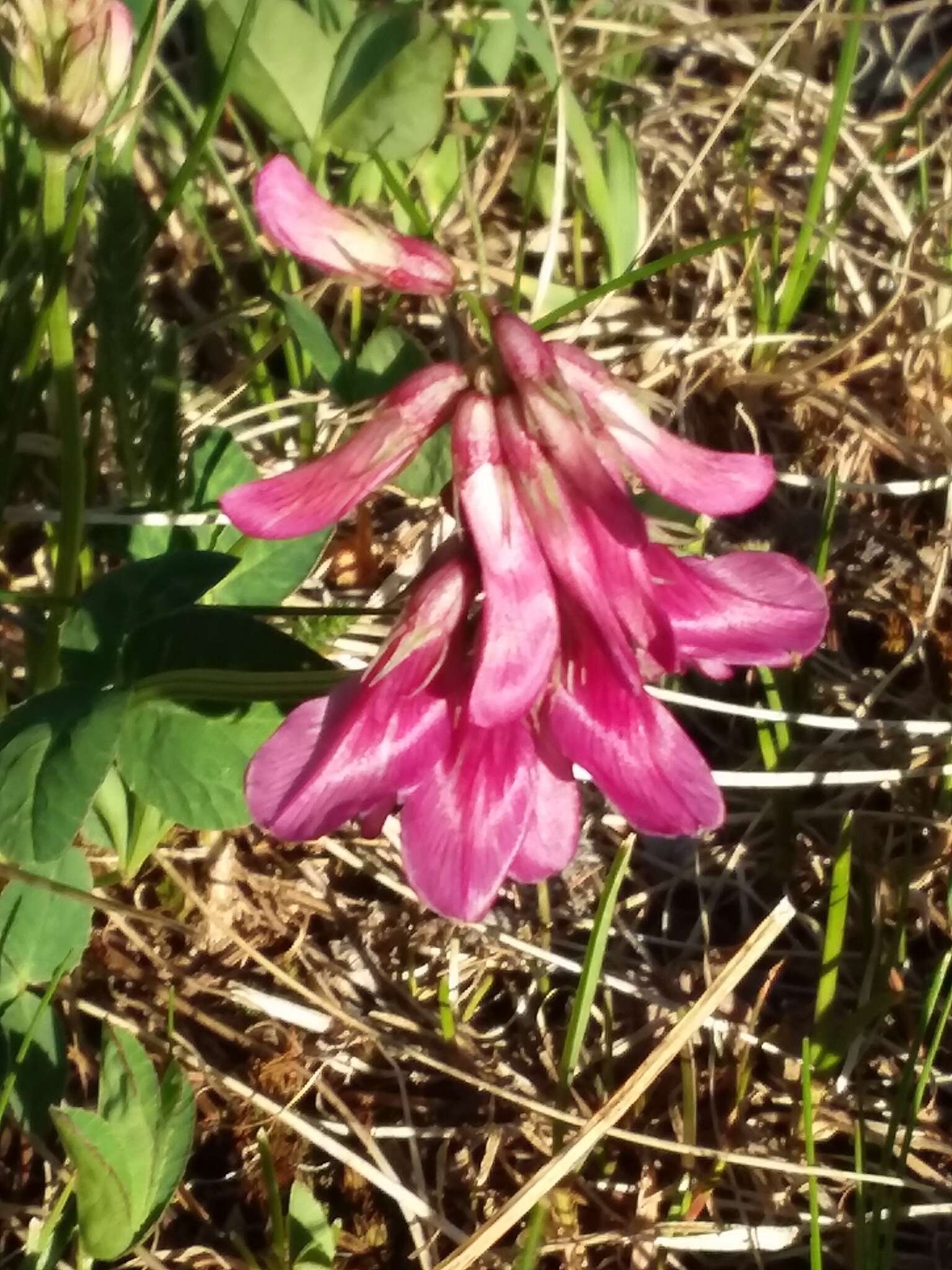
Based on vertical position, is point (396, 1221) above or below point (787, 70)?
below

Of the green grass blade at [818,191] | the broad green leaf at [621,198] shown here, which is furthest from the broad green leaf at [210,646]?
the green grass blade at [818,191]

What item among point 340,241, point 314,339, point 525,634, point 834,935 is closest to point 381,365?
point 314,339

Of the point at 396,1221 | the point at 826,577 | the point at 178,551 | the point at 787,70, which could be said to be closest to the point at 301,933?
the point at 396,1221

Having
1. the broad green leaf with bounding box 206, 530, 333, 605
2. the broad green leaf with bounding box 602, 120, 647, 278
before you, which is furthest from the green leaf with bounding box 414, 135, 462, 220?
the broad green leaf with bounding box 206, 530, 333, 605

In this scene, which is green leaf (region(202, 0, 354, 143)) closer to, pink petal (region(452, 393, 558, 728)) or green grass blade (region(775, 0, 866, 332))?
green grass blade (region(775, 0, 866, 332))

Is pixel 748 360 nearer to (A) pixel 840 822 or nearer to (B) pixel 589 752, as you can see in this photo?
(A) pixel 840 822

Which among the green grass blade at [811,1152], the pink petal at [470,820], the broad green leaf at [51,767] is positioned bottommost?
the green grass blade at [811,1152]

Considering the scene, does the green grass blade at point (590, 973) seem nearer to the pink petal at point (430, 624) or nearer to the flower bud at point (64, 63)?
the pink petal at point (430, 624)
